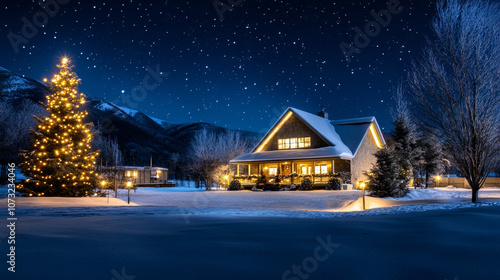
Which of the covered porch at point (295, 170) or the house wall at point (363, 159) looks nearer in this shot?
the covered porch at point (295, 170)

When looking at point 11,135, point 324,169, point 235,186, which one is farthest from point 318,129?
point 11,135

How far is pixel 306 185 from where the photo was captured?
29.6 metres

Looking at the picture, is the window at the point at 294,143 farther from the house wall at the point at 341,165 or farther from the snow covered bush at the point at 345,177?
the snow covered bush at the point at 345,177

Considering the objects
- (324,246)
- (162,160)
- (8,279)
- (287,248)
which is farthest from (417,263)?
(162,160)

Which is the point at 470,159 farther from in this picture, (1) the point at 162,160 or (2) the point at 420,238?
(1) the point at 162,160

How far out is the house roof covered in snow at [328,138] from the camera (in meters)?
31.5

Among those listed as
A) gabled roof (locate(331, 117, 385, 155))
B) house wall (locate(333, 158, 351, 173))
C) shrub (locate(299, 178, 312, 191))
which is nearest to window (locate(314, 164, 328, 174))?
house wall (locate(333, 158, 351, 173))

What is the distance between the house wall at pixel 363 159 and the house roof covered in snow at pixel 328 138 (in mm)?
836

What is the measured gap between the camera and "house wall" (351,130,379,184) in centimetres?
3316

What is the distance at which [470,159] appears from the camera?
16156mm

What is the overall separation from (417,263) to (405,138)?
32309 millimetres

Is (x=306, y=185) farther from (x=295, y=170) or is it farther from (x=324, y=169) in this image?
(x=295, y=170)

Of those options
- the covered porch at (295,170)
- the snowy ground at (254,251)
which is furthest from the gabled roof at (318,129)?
the snowy ground at (254,251)

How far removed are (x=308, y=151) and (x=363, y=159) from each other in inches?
263
